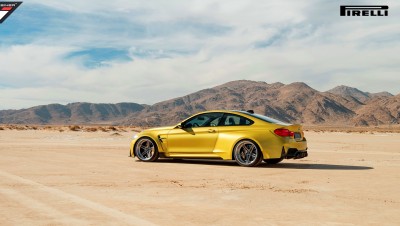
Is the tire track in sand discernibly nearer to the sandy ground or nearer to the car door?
the sandy ground

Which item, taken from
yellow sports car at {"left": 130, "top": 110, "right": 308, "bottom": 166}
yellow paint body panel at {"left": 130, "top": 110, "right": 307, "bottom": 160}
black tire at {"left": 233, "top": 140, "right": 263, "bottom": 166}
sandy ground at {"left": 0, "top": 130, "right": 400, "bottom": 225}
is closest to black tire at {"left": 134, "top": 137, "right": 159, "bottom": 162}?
yellow sports car at {"left": 130, "top": 110, "right": 308, "bottom": 166}

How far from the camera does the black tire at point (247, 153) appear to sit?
1322 cm

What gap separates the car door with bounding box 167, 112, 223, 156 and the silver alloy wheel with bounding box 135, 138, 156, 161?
1.99ft

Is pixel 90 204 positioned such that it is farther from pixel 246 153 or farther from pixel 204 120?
pixel 204 120

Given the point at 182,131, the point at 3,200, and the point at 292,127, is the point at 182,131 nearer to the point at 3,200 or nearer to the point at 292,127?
the point at 292,127

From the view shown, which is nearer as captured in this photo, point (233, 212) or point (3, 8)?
point (233, 212)

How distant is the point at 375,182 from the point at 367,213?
3.69 metres

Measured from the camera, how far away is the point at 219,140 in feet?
45.5

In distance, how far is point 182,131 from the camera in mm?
14445

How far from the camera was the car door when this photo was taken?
14009 millimetres

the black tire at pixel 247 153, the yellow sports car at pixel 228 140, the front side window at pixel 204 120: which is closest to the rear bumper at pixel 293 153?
the yellow sports car at pixel 228 140

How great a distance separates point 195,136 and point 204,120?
57 cm

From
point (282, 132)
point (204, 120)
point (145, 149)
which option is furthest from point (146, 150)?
point (282, 132)

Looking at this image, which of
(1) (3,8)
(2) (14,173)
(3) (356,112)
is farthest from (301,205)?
(3) (356,112)
